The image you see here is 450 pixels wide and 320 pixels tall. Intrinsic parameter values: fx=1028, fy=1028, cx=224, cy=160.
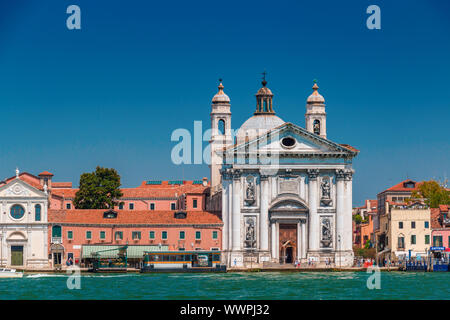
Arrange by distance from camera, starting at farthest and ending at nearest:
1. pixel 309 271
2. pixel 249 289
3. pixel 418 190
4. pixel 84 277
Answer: pixel 418 190 → pixel 309 271 → pixel 84 277 → pixel 249 289

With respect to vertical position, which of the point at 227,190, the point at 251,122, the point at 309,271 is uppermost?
the point at 251,122

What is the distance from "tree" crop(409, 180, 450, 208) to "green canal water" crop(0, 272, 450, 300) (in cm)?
2687

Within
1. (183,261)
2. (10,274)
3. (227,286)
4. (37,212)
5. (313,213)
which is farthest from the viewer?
(313,213)

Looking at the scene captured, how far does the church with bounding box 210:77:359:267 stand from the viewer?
7219 centimetres

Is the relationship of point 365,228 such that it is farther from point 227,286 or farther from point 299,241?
point 227,286

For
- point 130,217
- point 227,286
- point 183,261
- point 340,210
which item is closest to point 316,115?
point 340,210

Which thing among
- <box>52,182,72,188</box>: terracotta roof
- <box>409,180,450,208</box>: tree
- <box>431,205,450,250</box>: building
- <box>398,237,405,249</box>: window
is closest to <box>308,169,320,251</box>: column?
<box>398,237,405,249</box>: window

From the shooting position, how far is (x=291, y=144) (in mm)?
72438

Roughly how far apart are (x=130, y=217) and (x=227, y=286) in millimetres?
23644

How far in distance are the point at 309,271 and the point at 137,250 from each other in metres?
12.0

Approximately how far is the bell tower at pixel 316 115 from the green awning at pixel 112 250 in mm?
17256
